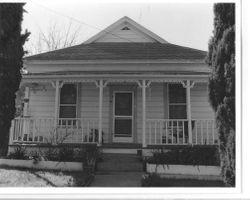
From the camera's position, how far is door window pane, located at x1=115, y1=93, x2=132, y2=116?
11.9 metres

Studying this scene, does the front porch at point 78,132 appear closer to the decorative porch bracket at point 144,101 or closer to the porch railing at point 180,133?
the porch railing at point 180,133

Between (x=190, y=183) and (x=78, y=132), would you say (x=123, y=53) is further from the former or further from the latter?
(x=190, y=183)

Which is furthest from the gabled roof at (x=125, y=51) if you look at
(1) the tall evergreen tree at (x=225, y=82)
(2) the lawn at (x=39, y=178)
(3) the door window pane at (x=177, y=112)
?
(2) the lawn at (x=39, y=178)

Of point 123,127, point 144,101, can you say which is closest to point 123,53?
point 123,127

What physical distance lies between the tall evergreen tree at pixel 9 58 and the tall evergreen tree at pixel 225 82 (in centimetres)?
514

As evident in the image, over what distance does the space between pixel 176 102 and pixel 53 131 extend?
478cm

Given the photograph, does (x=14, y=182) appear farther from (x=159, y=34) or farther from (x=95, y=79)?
(x=159, y=34)

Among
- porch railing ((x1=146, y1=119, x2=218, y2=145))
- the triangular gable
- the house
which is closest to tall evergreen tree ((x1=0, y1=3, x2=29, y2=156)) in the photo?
the house

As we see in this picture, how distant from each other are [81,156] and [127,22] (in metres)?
7.03

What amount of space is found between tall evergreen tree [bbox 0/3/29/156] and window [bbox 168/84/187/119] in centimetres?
582

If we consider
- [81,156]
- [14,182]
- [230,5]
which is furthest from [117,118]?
[230,5]

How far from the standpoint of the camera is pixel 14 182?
24.4ft

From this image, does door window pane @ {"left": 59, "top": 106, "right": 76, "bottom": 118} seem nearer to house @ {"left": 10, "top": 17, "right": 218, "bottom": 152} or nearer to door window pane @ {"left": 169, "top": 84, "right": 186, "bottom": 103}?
house @ {"left": 10, "top": 17, "right": 218, "bottom": 152}

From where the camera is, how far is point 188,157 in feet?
28.1
